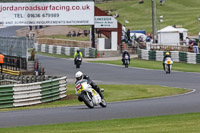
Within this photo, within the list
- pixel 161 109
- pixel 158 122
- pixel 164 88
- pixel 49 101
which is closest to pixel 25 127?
pixel 158 122

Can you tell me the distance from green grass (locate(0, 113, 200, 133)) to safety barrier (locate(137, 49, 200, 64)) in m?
30.0

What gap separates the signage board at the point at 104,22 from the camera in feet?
186

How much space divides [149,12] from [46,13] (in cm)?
5072

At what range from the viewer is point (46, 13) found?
5353 cm

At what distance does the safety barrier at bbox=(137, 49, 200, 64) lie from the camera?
45.1 meters

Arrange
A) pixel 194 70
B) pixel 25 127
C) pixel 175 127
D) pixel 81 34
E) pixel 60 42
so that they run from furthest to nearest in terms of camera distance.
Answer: pixel 81 34 → pixel 60 42 → pixel 194 70 → pixel 25 127 → pixel 175 127

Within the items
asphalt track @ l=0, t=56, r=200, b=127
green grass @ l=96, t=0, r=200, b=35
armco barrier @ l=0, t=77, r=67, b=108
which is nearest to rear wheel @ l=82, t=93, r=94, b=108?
asphalt track @ l=0, t=56, r=200, b=127

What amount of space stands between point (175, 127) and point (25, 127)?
138 inches

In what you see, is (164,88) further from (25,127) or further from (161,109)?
(25,127)

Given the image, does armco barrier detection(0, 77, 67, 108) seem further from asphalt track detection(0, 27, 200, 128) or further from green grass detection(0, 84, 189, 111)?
asphalt track detection(0, 27, 200, 128)

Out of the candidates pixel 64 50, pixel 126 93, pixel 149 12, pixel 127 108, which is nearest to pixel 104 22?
pixel 64 50

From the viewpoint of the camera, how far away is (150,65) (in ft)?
147

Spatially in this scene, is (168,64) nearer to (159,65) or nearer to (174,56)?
(159,65)

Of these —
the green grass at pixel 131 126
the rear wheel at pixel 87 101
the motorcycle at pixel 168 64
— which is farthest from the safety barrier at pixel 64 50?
the green grass at pixel 131 126
